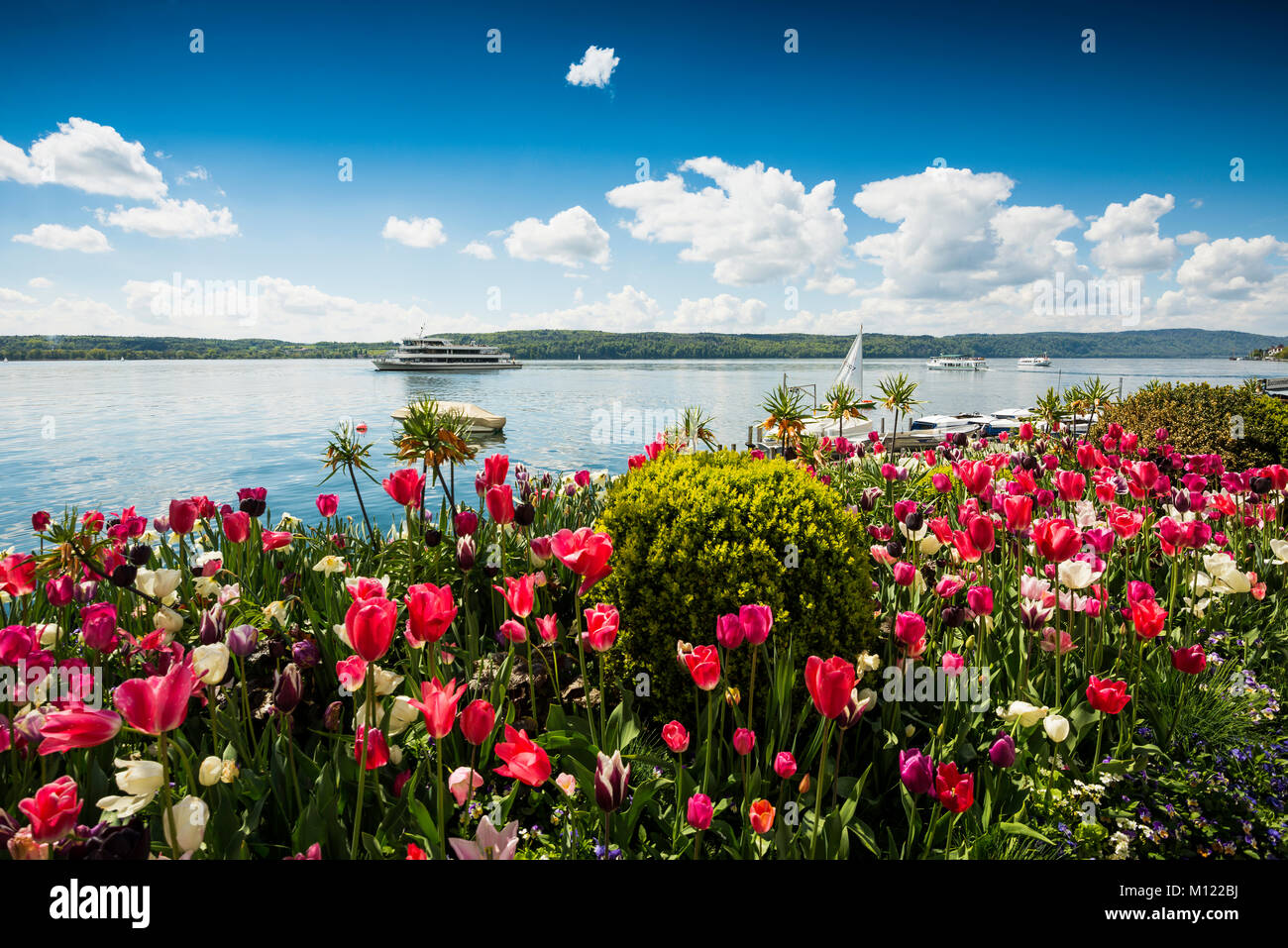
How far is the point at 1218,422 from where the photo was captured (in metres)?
9.52

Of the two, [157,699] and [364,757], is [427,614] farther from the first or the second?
[157,699]

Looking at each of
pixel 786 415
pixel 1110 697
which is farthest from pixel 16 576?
pixel 786 415

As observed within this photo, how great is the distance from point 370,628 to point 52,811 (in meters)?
0.72

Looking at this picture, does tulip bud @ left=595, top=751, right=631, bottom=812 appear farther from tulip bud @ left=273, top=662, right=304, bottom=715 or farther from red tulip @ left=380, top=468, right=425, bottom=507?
red tulip @ left=380, top=468, right=425, bottom=507

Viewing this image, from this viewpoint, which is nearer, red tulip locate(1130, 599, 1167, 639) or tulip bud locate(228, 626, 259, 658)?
tulip bud locate(228, 626, 259, 658)

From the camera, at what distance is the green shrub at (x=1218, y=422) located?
9031 millimetres

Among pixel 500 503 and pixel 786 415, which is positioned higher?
pixel 786 415

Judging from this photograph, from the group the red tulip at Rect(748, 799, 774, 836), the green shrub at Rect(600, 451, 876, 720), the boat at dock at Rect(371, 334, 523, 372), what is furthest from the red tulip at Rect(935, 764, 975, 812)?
the boat at dock at Rect(371, 334, 523, 372)

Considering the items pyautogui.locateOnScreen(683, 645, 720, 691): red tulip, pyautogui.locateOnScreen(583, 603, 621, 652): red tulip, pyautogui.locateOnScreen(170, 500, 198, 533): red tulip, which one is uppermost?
pyautogui.locateOnScreen(170, 500, 198, 533): red tulip

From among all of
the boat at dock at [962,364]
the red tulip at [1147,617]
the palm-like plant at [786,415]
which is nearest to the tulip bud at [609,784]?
the red tulip at [1147,617]

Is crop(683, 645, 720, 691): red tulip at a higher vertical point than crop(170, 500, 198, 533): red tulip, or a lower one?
lower

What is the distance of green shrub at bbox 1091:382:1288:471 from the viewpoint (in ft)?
29.6

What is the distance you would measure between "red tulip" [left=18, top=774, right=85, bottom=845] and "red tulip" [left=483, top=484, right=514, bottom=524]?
2.18m

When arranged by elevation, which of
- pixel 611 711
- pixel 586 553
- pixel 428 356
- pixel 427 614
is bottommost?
pixel 611 711
